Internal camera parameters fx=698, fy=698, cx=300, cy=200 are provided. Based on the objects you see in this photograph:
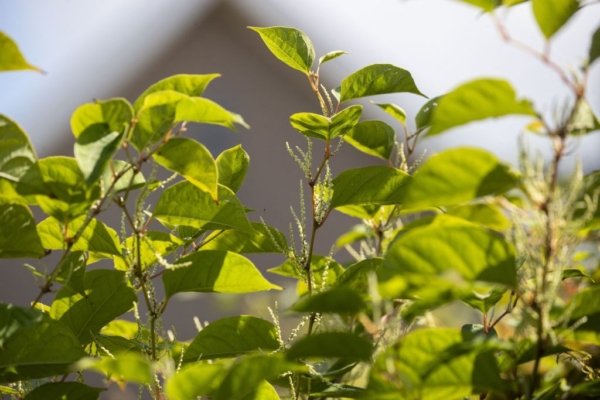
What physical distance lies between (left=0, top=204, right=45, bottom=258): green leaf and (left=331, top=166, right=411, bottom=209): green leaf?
413 mm

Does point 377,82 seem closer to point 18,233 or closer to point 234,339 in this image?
point 234,339

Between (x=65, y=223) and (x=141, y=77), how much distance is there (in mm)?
8158

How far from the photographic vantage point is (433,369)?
0.64 meters

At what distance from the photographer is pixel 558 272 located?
598 mm

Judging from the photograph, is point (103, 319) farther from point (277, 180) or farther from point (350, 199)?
point (277, 180)

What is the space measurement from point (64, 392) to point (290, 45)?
1.90ft

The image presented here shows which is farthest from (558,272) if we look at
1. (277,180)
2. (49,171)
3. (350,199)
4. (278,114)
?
(278,114)

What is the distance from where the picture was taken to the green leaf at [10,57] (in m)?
0.75

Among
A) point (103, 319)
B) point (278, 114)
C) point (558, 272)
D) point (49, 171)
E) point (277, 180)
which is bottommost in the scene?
point (277, 180)

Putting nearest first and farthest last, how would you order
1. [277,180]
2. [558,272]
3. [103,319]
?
1. [558,272]
2. [103,319]
3. [277,180]

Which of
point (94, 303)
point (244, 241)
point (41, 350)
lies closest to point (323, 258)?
point (244, 241)

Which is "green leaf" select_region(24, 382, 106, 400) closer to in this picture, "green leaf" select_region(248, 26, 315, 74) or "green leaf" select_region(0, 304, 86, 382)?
"green leaf" select_region(0, 304, 86, 382)

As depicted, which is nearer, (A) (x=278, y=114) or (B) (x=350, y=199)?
(B) (x=350, y=199)

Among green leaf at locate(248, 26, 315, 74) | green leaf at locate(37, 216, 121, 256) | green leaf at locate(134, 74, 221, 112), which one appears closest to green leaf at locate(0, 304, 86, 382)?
green leaf at locate(37, 216, 121, 256)
